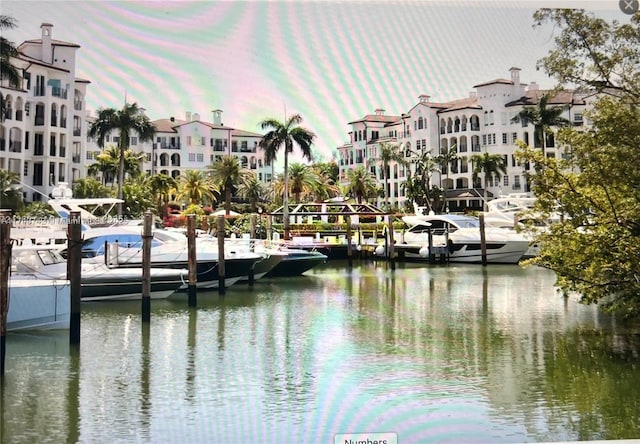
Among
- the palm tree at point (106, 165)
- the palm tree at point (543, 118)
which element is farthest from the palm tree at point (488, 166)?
the palm tree at point (106, 165)

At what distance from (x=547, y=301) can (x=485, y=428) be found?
8404mm

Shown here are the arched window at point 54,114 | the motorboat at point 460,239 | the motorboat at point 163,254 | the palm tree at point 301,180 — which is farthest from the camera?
the palm tree at point 301,180

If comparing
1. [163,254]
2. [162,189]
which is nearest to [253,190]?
[162,189]

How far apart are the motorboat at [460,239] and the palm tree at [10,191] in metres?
16.1

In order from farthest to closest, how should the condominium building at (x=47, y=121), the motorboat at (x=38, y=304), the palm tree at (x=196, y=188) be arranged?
the palm tree at (x=196, y=188) < the motorboat at (x=38, y=304) < the condominium building at (x=47, y=121)

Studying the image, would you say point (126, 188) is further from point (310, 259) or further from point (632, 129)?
point (632, 129)

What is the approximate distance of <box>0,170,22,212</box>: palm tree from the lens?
698cm

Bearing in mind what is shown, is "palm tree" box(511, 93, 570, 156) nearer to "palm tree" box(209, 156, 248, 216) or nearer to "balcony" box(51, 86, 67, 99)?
"balcony" box(51, 86, 67, 99)

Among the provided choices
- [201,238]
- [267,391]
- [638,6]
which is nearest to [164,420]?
[267,391]

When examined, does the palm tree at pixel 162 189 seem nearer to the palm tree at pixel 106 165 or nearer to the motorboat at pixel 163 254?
the palm tree at pixel 106 165

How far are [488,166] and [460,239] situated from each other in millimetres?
6548

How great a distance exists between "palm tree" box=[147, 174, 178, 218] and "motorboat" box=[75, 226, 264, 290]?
8.82 meters

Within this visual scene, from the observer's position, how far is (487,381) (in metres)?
6.55

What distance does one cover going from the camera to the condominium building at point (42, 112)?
568 cm
